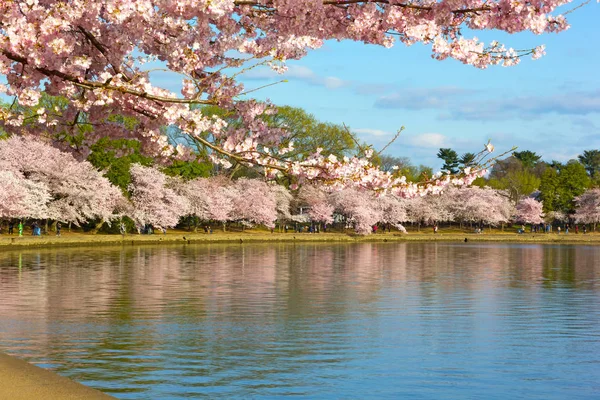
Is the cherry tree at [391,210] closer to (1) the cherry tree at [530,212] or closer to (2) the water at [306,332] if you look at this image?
(1) the cherry tree at [530,212]

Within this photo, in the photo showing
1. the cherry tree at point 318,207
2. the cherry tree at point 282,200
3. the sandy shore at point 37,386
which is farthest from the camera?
the cherry tree at point 318,207

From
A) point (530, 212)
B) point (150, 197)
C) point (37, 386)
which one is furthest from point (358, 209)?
point (37, 386)

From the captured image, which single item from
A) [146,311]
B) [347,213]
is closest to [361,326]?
[146,311]

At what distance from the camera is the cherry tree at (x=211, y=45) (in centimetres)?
859

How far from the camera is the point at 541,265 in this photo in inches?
1935

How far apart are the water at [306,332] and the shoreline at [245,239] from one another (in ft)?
64.3

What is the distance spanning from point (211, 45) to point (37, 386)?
229 inches

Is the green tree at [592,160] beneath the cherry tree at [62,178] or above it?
above

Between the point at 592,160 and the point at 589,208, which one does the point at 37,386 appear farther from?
the point at 592,160

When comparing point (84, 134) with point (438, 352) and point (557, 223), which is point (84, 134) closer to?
point (438, 352)

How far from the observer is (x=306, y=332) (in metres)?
20.1

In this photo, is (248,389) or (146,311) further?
(146,311)

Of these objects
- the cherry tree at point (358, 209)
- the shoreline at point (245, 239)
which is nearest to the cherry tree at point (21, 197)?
the shoreline at point (245, 239)

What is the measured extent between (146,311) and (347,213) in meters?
75.6
